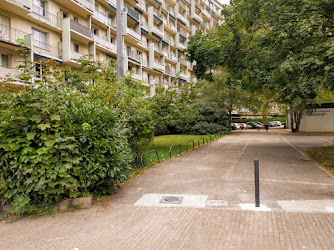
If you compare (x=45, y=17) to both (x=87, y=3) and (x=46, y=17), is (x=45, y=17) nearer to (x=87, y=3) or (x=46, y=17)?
(x=46, y=17)

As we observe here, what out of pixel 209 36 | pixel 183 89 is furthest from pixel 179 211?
pixel 209 36

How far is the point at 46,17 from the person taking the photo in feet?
61.2

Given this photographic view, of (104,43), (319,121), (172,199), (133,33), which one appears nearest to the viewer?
(172,199)

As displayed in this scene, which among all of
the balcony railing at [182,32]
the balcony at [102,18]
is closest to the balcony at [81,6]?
the balcony at [102,18]

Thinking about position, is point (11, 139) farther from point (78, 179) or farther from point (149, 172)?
point (149, 172)

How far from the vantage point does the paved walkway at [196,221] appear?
3.61 m

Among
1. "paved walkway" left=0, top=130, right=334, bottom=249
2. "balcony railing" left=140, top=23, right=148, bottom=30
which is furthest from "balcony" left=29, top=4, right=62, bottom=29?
"paved walkway" left=0, top=130, right=334, bottom=249

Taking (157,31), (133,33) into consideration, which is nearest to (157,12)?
(157,31)

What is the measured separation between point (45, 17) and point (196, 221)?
1966 centimetres

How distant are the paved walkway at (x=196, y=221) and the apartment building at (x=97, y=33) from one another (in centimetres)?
321

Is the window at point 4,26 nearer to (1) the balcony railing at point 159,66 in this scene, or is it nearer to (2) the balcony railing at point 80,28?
(2) the balcony railing at point 80,28

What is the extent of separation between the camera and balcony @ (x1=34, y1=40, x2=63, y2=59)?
1797cm

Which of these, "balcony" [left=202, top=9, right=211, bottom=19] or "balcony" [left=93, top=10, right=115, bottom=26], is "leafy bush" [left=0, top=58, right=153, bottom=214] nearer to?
"balcony" [left=93, top=10, right=115, bottom=26]

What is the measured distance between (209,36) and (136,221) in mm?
13507
